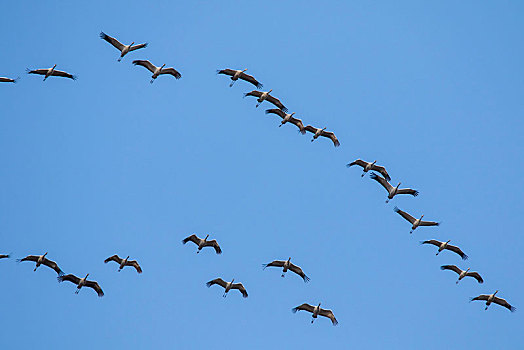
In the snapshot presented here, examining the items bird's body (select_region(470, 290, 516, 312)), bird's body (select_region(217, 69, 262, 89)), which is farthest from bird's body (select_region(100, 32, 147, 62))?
bird's body (select_region(470, 290, 516, 312))

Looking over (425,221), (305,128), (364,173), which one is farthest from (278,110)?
(425,221)

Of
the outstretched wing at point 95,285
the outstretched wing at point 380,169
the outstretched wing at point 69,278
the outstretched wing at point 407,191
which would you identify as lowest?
the outstretched wing at point 69,278

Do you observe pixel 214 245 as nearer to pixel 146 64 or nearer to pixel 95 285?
pixel 95 285

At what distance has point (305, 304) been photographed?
63.0m

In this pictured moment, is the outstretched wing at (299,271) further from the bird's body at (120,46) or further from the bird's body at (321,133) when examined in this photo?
the bird's body at (120,46)

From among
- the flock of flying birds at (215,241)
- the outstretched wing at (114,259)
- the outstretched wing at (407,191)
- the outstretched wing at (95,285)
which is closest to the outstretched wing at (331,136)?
the flock of flying birds at (215,241)

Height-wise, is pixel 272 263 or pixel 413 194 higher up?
pixel 413 194

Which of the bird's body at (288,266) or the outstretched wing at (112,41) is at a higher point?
the outstretched wing at (112,41)

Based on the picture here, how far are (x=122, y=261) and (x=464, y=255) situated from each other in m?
23.6

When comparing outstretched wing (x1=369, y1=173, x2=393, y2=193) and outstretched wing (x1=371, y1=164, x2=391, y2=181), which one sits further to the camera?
outstretched wing (x1=369, y1=173, x2=393, y2=193)

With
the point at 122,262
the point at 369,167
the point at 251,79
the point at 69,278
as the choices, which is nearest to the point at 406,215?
the point at 369,167

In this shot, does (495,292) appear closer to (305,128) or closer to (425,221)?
(425,221)

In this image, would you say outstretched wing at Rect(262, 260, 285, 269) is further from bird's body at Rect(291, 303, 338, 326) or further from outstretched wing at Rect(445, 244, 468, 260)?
outstretched wing at Rect(445, 244, 468, 260)

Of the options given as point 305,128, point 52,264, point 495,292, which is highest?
point 305,128
